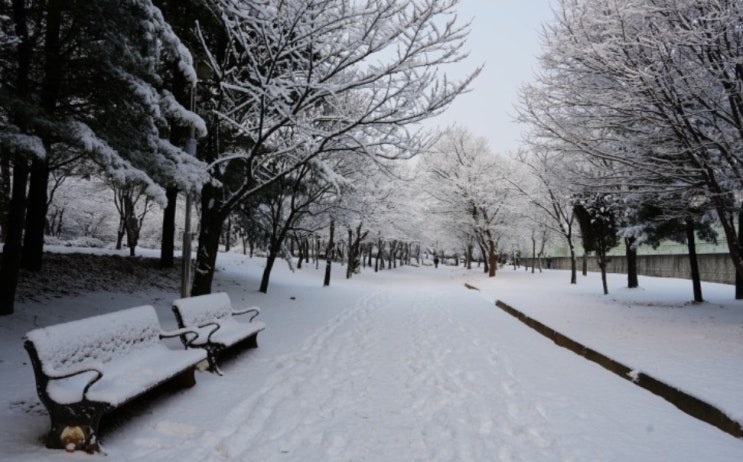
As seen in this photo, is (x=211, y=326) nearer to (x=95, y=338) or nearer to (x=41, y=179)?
(x=95, y=338)

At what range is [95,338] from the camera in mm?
4129

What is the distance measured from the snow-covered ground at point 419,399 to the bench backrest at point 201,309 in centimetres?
74

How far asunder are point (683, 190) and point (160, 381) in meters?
11.1

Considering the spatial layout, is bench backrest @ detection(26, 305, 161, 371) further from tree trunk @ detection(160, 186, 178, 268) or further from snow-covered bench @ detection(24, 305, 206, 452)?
tree trunk @ detection(160, 186, 178, 268)

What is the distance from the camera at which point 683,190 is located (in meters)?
10.2

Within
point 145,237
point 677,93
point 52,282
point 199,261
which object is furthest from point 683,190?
point 145,237

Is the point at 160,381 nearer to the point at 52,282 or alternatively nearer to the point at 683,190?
the point at 52,282

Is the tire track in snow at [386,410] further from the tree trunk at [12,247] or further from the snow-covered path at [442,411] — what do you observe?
the tree trunk at [12,247]

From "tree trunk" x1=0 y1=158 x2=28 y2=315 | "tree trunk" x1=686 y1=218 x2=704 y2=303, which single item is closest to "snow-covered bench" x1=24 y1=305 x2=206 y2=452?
"tree trunk" x1=0 y1=158 x2=28 y2=315

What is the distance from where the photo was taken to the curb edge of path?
13.8 ft

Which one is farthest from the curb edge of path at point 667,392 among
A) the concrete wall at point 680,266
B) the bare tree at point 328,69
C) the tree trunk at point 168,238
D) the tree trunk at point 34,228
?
the concrete wall at point 680,266

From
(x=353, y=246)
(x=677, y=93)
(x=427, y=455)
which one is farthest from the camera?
(x=353, y=246)

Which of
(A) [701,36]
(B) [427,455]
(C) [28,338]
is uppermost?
(A) [701,36]

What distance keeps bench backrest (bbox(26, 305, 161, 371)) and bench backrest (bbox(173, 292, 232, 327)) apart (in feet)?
1.70
